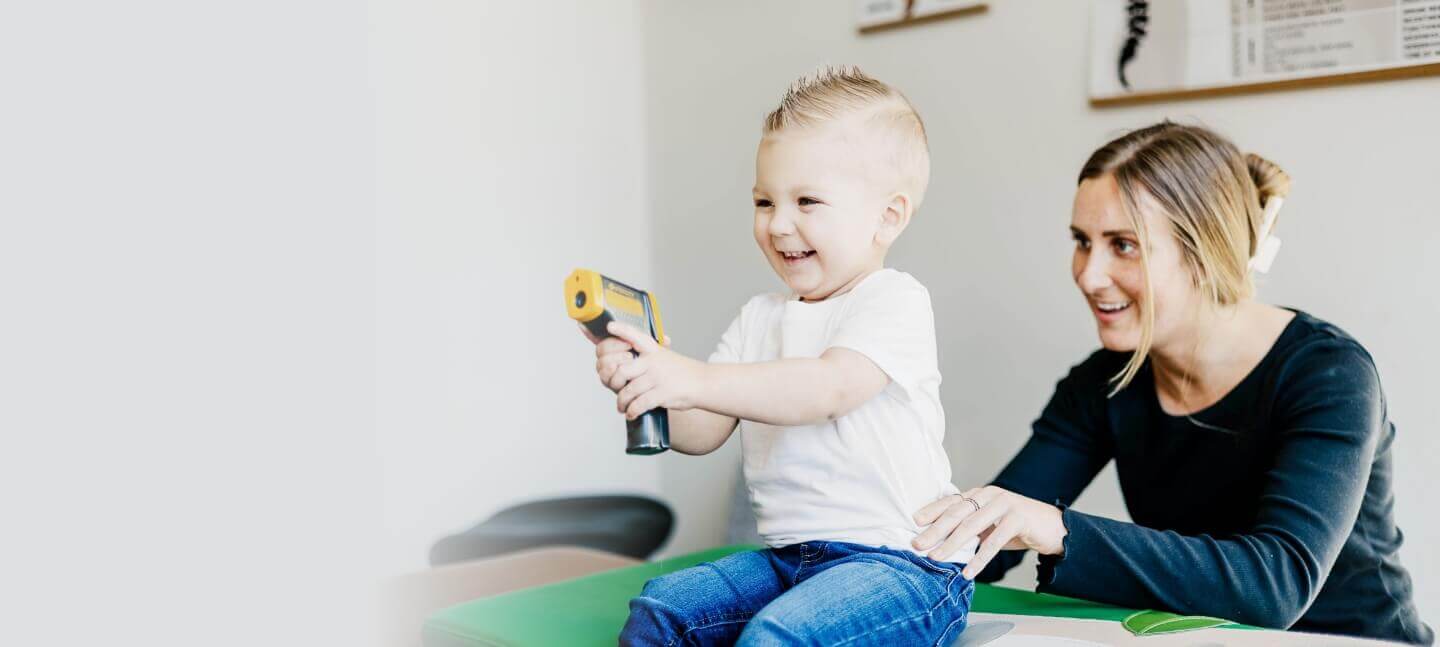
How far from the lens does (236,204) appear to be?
1514 millimetres

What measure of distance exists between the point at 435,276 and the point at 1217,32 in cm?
135

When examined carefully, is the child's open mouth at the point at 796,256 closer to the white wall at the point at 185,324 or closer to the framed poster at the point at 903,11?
the white wall at the point at 185,324

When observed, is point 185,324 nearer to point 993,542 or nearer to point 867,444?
point 867,444

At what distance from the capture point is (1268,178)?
4.68ft

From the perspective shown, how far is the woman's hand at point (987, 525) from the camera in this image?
1.02 meters

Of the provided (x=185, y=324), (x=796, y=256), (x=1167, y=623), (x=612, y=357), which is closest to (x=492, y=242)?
(x=185, y=324)

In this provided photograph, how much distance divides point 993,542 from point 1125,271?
0.48 m

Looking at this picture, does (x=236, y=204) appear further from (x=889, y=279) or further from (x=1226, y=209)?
(x=1226, y=209)

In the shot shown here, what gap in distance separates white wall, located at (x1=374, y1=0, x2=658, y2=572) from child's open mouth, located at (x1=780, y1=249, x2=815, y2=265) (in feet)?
3.33

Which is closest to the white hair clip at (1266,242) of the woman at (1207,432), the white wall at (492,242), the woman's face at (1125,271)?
the woman at (1207,432)

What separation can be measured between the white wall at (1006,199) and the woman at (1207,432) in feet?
0.97

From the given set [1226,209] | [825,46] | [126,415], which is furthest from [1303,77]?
[126,415]

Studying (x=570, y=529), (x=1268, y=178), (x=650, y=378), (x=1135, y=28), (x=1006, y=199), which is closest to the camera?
(x=650, y=378)

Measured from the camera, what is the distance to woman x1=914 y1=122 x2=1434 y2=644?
3.86 ft
